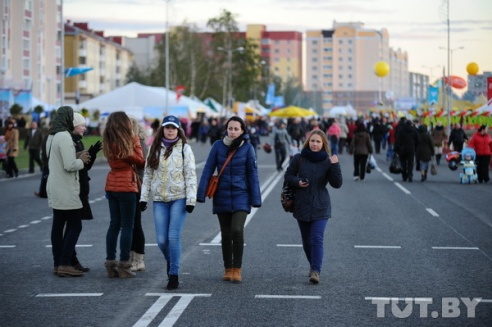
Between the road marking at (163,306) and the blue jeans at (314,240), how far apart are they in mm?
1366

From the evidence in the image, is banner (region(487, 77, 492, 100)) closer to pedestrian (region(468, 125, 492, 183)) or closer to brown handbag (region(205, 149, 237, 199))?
pedestrian (region(468, 125, 492, 183))

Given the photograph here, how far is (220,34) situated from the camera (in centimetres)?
12056

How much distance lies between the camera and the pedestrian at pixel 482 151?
30281mm

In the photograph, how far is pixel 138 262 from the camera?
11.5 m

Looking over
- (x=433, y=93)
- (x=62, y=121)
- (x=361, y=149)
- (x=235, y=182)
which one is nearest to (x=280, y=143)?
(x=361, y=149)

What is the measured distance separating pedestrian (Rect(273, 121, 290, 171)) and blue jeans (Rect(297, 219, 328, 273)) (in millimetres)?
25165

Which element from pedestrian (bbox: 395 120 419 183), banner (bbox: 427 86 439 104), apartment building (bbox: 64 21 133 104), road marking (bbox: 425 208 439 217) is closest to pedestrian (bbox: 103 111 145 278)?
road marking (bbox: 425 208 439 217)

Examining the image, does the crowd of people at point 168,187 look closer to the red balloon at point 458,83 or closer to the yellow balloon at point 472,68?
the yellow balloon at point 472,68

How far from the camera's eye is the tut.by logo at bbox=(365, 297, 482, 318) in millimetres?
8730

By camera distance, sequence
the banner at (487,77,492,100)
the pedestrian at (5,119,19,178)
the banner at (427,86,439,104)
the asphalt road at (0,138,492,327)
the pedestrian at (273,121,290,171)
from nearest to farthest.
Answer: the asphalt road at (0,138,492,327) → the pedestrian at (5,119,19,178) → the pedestrian at (273,121,290,171) → the banner at (487,77,492,100) → the banner at (427,86,439,104)

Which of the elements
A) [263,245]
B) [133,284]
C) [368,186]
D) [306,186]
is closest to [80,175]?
[133,284]

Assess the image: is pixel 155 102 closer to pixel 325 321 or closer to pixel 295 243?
pixel 295 243

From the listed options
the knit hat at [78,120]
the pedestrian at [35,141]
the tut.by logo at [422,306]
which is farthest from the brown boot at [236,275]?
the pedestrian at [35,141]

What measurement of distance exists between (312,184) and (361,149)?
65.0 ft
